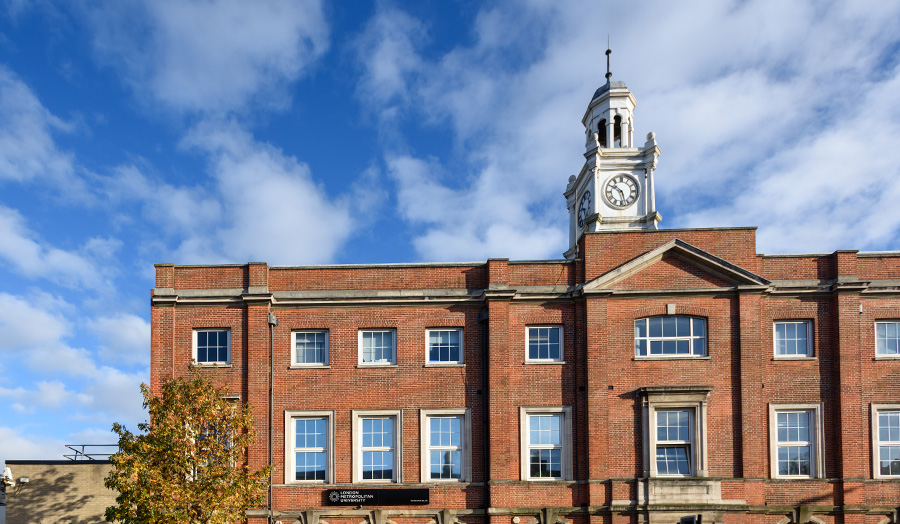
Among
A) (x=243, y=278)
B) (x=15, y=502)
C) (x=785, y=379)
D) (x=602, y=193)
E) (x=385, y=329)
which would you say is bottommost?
(x=15, y=502)

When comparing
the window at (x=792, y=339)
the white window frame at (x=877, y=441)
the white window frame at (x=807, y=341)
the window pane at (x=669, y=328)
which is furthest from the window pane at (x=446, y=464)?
the white window frame at (x=877, y=441)

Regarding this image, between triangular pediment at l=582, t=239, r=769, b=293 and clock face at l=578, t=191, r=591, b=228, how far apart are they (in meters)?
22.3

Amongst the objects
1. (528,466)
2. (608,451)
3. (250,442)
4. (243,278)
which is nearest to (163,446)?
(250,442)

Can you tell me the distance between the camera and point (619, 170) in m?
45.0

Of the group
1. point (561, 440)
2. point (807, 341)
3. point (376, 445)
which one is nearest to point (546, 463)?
point (561, 440)

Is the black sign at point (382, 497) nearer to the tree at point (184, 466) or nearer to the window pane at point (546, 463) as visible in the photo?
the tree at point (184, 466)

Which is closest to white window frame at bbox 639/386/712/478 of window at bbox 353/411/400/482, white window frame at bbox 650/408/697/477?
white window frame at bbox 650/408/697/477

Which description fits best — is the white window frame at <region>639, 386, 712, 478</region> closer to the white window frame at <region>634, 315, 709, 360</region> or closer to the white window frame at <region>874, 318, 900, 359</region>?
the white window frame at <region>634, 315, 709, 360</region>

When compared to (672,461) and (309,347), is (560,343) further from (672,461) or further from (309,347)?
(309,347)

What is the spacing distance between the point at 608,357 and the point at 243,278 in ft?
40.9

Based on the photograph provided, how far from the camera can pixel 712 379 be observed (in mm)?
22797

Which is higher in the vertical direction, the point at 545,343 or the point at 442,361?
the point at 545,343

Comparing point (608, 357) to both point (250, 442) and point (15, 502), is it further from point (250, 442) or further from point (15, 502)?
point (15, 502)

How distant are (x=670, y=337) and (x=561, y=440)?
4.88m
